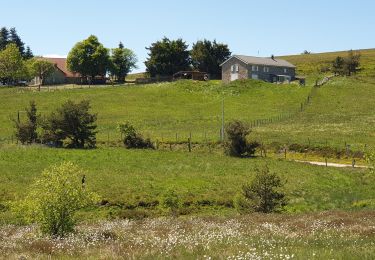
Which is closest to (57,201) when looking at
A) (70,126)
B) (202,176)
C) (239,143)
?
(202,176)

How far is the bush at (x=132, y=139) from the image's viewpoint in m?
60.9

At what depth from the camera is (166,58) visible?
141 m

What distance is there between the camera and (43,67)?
436 ft

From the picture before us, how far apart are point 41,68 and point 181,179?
100534 mm

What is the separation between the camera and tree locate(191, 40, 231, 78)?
144125 mm

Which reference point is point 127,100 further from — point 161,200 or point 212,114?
point 161,200

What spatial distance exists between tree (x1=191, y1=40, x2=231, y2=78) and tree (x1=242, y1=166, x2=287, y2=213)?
115038 mm

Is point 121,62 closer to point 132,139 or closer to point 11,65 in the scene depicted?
point 11,65

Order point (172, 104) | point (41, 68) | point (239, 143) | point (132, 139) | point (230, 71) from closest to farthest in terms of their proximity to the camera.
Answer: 1. point (239, 143)
2. point (132, 139)
3. point (172, 104)
4. point (230, 71)
5. point (41, 68)

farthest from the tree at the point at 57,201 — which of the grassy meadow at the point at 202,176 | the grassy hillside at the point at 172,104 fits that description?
the grassy hillside at the point at 172,104

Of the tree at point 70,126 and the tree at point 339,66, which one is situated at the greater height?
the tree at point 339,66

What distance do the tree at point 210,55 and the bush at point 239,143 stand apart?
89211mm

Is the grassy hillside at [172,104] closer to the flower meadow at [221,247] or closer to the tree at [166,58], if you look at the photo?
the tree at [166,58]

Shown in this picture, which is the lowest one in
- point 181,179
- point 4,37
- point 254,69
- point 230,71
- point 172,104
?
point 181,179
